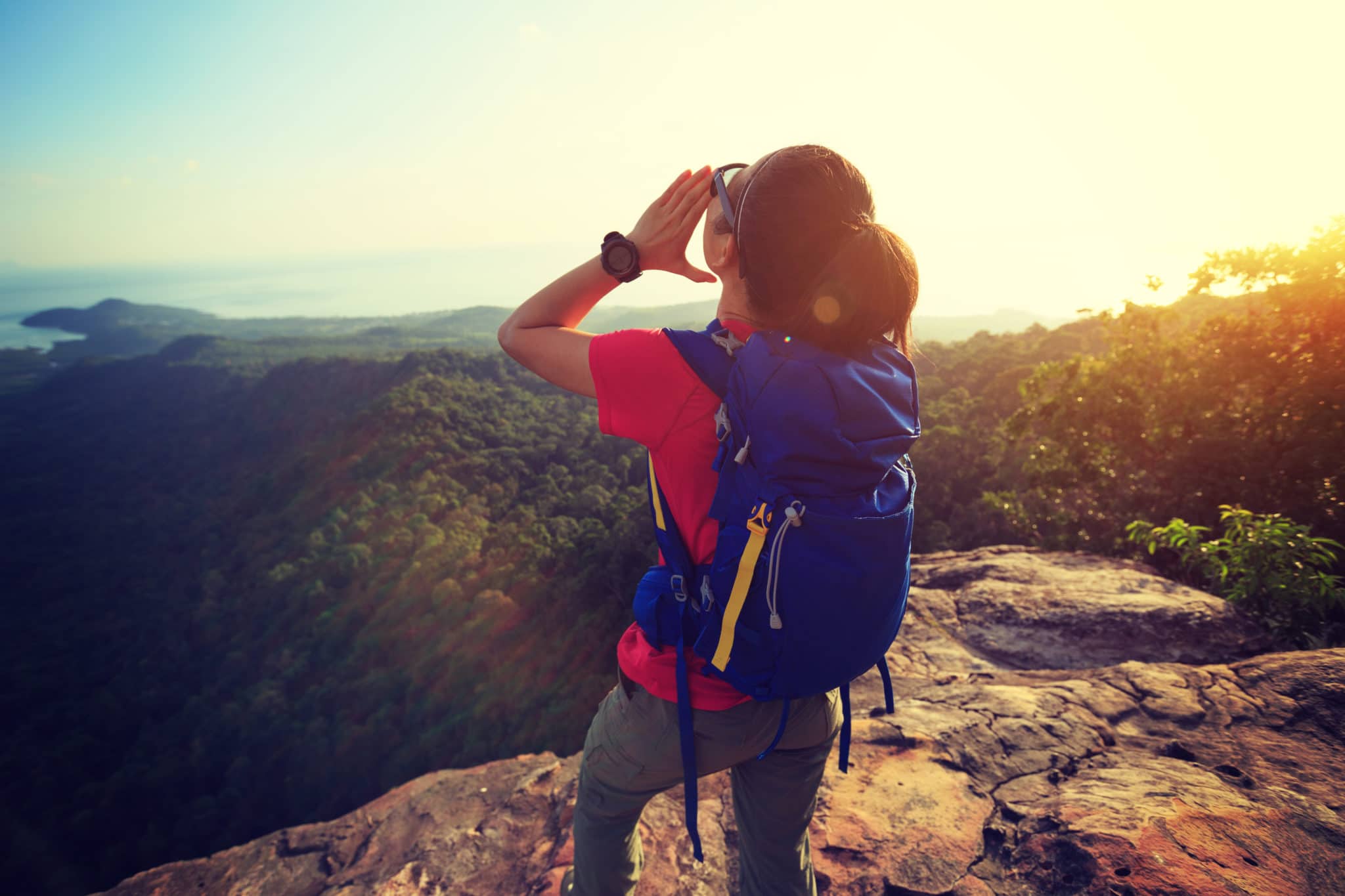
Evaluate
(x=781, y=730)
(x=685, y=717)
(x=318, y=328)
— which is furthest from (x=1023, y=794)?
(x=318, y=328)

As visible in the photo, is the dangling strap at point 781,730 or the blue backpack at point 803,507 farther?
the dangling strap at point 781,730

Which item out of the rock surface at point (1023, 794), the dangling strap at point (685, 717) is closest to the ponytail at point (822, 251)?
the dangling strap at point (685, 717)

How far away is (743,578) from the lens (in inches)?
42.8

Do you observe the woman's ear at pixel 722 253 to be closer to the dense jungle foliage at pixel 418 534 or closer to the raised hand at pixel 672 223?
the raised hand at pixel 672 223

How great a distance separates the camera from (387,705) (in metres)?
29.0

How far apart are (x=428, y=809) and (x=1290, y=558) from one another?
4905 mm

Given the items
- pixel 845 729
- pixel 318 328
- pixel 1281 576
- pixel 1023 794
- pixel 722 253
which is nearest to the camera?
pixel 722 253

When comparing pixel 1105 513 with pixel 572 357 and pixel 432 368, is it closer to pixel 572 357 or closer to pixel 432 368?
pixel 572 357

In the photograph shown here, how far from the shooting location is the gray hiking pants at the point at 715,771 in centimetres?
132

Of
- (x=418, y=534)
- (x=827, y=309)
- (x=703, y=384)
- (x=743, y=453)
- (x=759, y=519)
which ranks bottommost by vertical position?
(x=418, y=534)

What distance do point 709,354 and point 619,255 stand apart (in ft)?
1.18

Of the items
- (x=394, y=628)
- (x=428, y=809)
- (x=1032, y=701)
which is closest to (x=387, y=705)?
(x=394, y=628)

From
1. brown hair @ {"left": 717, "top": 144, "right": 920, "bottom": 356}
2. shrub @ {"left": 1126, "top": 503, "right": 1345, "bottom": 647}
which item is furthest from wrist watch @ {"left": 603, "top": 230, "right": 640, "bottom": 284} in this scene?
shrub @ {"left": 1126, "top": 503, "right": 1345, "bottom": 647}

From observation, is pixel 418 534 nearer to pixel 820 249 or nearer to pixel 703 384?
pixel 703 384
